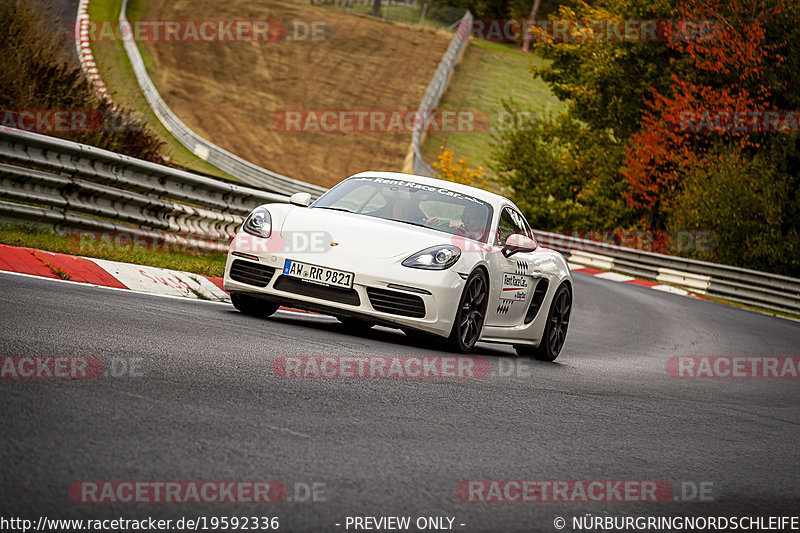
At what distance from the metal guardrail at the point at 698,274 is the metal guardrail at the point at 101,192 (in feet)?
50.9

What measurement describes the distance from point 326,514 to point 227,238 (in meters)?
9.74

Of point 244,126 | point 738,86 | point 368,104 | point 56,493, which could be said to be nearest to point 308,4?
point 368,104

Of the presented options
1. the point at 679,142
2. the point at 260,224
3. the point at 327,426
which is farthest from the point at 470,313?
the point at 679,142

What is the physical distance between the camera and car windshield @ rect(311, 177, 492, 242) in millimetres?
9125

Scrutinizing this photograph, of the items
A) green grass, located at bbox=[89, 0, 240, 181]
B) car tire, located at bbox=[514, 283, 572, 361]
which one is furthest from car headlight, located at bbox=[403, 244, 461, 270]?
green grass, located at bbox=[89, 0, 240, 181]

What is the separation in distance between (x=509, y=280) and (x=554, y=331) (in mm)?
1319

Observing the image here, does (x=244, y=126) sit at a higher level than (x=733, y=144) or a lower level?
lower

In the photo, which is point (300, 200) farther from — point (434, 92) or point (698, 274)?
point (434, 92)

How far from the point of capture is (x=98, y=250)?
10.3m

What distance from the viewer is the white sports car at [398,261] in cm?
808

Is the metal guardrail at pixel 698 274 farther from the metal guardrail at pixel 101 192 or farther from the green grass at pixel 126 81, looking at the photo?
the metal guardrail at pixel 101 192

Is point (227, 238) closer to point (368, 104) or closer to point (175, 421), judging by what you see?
point (175, 421)

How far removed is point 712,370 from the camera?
11891 millimetres

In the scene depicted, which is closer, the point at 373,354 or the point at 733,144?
the point at 373,354
